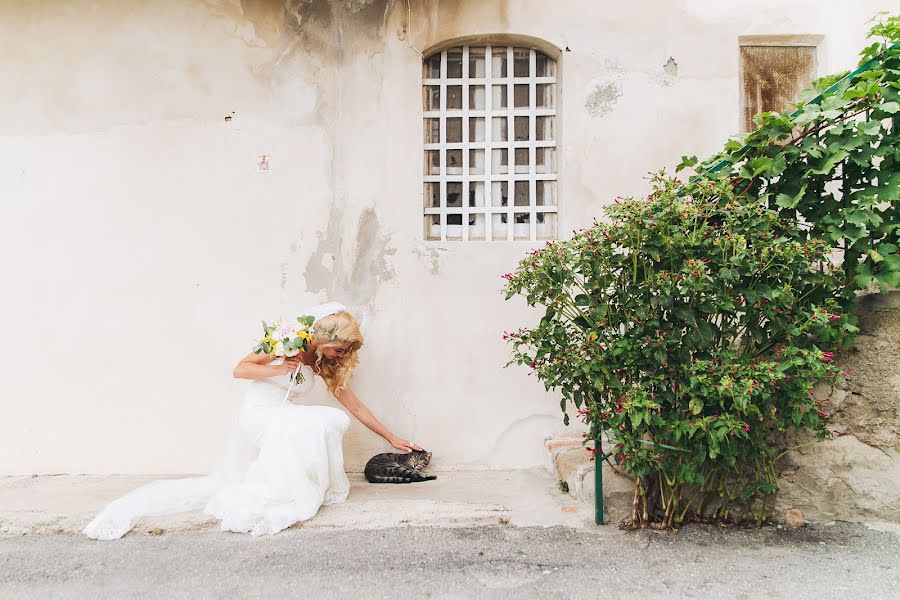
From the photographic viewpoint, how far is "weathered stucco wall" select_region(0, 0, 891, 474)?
493 cm

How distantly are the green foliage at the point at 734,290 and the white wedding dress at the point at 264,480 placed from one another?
1.50 m

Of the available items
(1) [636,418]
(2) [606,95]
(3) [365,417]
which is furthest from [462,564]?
(2) [606,95]

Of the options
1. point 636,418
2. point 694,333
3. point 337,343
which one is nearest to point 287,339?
point 337,343

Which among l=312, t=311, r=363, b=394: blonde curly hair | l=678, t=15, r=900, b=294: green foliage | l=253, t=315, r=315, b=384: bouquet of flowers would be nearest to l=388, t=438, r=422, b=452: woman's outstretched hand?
l=312, t=311, r=363, b=394: blonde curly hair

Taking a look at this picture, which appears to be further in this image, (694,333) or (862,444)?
(862,444)

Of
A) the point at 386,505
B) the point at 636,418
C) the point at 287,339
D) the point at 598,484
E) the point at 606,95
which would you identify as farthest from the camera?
the point at 606,95

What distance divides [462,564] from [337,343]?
1.71 m

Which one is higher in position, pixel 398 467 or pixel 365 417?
pixel 365 417

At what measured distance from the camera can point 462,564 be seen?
330 centimetres

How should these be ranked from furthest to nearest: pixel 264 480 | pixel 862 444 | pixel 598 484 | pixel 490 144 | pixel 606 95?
pixel 490 144
pixel 606 95
pixel 264 480
pixel 598 484
pixel 862 444

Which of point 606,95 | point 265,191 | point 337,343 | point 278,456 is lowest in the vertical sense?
point 278,456

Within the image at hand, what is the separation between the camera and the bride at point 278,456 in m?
3.79

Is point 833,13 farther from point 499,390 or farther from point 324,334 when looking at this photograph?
point 324,334

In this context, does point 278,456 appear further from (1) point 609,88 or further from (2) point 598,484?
(1) point 609,88
